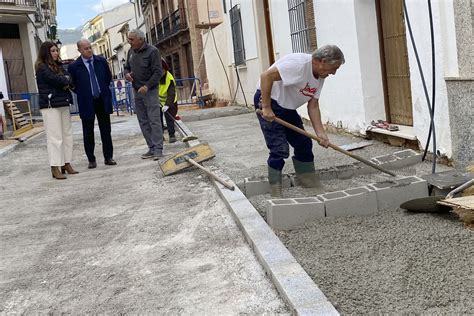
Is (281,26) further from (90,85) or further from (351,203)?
(351,203)

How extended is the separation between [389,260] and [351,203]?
95cm

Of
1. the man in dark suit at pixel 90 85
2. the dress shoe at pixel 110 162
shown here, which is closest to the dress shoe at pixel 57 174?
the man in dark suit at pixel 90 85

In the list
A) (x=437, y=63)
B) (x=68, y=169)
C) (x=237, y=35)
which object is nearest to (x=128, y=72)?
(x=68, y=169)

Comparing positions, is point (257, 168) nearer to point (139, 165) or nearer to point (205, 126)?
point (139, 165)

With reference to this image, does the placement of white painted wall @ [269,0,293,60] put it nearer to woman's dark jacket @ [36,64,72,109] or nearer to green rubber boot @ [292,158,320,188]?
woman's dark jacket @ [36,64,72,109]

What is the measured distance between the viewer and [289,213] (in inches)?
167

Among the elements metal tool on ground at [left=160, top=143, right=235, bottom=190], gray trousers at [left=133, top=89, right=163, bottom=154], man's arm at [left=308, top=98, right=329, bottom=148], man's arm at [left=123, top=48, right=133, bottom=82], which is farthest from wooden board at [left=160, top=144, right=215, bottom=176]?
man's arm at [left=308, top=98, right=329, bottom=148]

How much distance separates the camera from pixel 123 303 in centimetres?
325

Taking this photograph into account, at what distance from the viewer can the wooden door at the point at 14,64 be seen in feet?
82.7

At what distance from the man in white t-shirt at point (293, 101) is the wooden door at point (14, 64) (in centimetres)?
2200

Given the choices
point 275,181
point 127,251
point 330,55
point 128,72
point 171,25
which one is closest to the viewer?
point 127,251

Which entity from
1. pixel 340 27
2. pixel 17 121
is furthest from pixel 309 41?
pixel 17 121

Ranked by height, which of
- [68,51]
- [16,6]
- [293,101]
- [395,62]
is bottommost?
[293,101]

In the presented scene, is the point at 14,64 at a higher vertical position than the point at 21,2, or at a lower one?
lower
